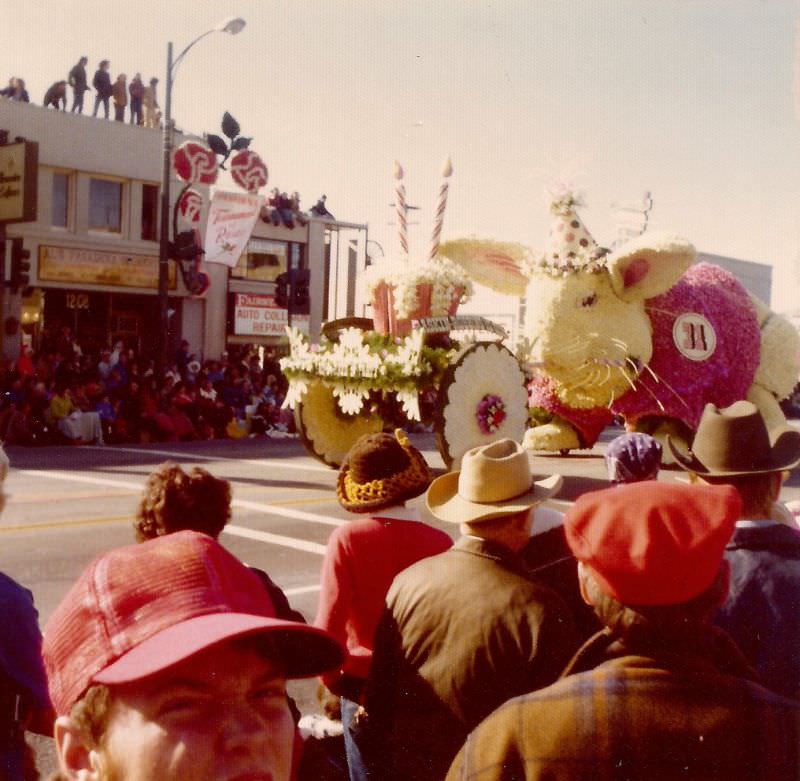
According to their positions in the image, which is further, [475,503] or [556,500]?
[556,500]

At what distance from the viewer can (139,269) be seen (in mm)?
26422

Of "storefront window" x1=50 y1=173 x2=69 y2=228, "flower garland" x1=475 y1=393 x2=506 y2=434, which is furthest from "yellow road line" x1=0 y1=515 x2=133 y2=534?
"storefront window" x1=50 y1=173 x2=69 y2=228

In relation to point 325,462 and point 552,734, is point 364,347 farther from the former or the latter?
point 552,734

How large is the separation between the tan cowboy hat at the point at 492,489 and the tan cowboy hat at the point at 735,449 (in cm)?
50

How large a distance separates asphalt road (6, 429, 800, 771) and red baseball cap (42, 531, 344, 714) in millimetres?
3472

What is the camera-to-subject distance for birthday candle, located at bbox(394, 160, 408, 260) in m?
12.2

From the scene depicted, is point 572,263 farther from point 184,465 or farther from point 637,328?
point 184,465

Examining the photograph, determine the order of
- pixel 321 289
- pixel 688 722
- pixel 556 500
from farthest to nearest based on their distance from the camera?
pixel 321 289, pixel 556 500, pixel 688 722

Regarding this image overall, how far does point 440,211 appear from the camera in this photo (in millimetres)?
12438

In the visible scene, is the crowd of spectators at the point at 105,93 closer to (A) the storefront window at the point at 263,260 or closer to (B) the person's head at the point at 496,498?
(A) the storefront window at the point at 263,260

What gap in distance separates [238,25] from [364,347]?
20.0ft

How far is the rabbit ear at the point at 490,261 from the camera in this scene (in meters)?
13.0

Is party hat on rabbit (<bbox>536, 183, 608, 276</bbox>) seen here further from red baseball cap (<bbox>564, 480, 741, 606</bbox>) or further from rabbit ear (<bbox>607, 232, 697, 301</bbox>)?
red baseball cap (<bbox>564, 480, 741, 606</bbox>)

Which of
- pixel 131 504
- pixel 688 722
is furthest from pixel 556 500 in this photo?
pixel 688 722
